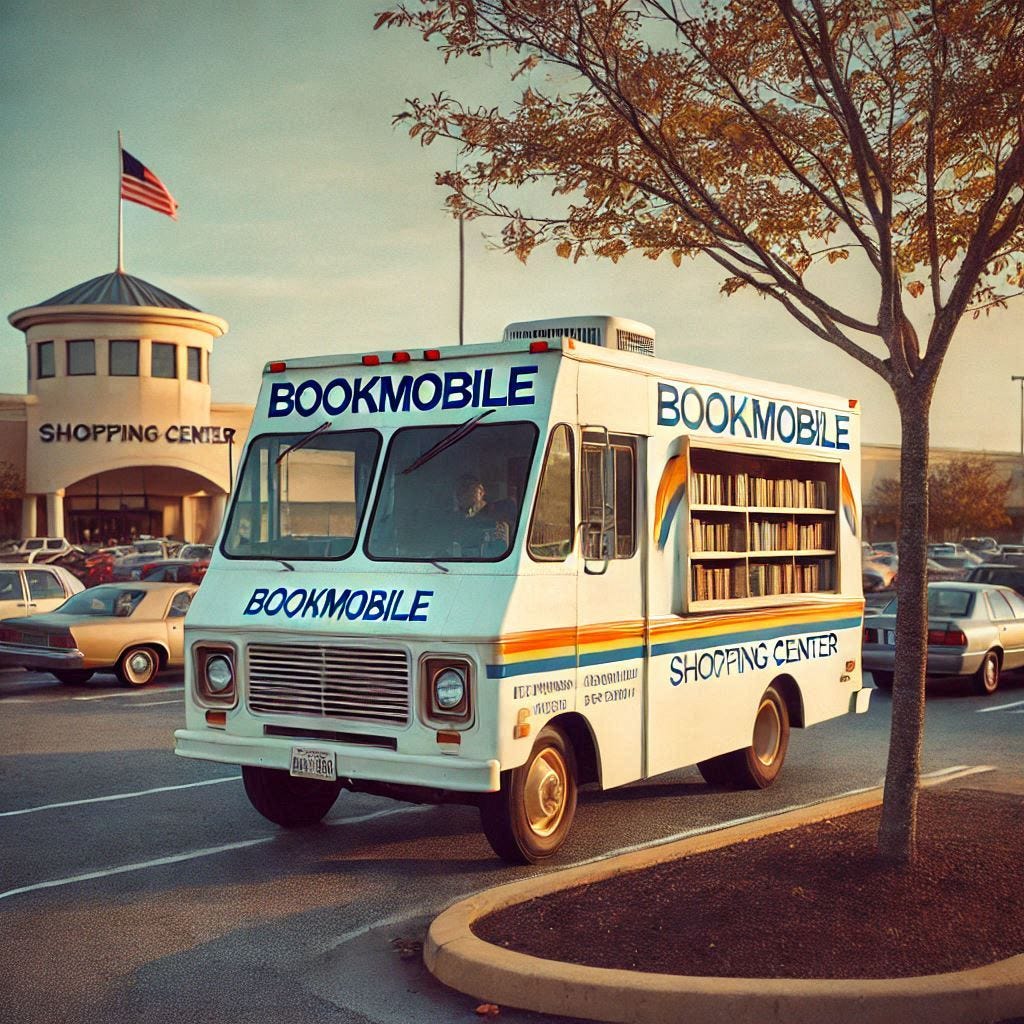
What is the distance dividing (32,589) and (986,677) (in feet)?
44.4

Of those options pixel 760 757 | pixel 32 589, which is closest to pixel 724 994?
pixel 760 757

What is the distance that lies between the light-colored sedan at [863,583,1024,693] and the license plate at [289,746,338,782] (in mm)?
10935

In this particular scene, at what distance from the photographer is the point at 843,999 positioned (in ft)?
17.2

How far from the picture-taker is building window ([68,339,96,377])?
220ft

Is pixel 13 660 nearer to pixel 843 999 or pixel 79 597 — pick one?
pixel 79 597

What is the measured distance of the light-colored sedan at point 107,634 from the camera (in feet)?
57.2

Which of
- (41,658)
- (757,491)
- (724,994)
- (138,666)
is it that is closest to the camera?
(724,994)

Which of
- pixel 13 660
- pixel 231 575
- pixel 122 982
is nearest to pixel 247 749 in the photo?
pixel 231 575

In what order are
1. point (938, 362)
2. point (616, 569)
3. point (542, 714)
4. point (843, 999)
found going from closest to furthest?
point (843, 999), point (938, 362), point (542, 714), point (616, 569)

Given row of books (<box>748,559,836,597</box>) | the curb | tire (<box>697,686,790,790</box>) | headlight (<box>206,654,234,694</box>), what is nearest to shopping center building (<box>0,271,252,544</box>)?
row of books (<box>748,559,836,597</box>)

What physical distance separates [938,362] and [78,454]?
214ft

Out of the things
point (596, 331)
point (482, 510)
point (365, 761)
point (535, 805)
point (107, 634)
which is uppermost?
point (596, 331)

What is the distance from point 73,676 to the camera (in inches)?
719

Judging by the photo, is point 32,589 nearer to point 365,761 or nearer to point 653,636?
point 653,636
